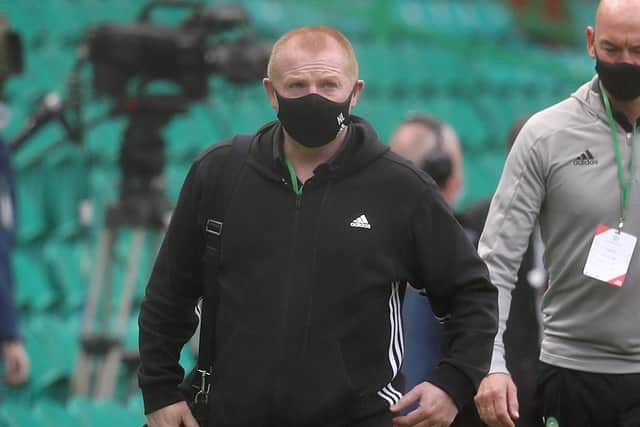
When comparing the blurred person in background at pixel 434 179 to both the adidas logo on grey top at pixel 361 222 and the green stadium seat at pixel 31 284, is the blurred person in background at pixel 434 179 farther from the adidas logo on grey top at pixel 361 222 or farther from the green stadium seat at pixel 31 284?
the green stadium seat at pixel 31 284

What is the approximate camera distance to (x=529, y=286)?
352 centimetres

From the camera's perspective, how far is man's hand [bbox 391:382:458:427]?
7.86ft

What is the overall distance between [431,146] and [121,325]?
1.56 m

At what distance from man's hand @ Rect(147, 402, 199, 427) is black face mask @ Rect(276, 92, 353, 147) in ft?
1.89

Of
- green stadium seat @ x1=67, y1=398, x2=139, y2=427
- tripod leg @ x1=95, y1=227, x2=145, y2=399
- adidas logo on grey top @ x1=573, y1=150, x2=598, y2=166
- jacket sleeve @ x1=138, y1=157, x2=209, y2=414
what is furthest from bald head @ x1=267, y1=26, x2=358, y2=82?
green stadium seat @ x1=67, y1=398, x2=139, y2=427

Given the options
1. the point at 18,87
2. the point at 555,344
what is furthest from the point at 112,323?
the point at 555,344

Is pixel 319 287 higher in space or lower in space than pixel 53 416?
higher

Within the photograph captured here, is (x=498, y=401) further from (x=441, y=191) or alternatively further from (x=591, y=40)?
(x=591, y=40)

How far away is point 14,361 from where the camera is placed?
12.8 ft

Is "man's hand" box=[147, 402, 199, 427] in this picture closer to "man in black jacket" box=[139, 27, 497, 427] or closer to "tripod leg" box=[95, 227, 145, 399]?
"man in black jacket" box=[139, 27, 497, 427]

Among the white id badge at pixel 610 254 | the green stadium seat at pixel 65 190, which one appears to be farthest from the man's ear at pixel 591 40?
the green stadium seat at pixel 65 190

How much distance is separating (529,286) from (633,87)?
33.0 inches

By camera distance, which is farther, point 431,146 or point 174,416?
point 431,146

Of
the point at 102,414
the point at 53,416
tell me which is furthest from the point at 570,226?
the point at 53,416
